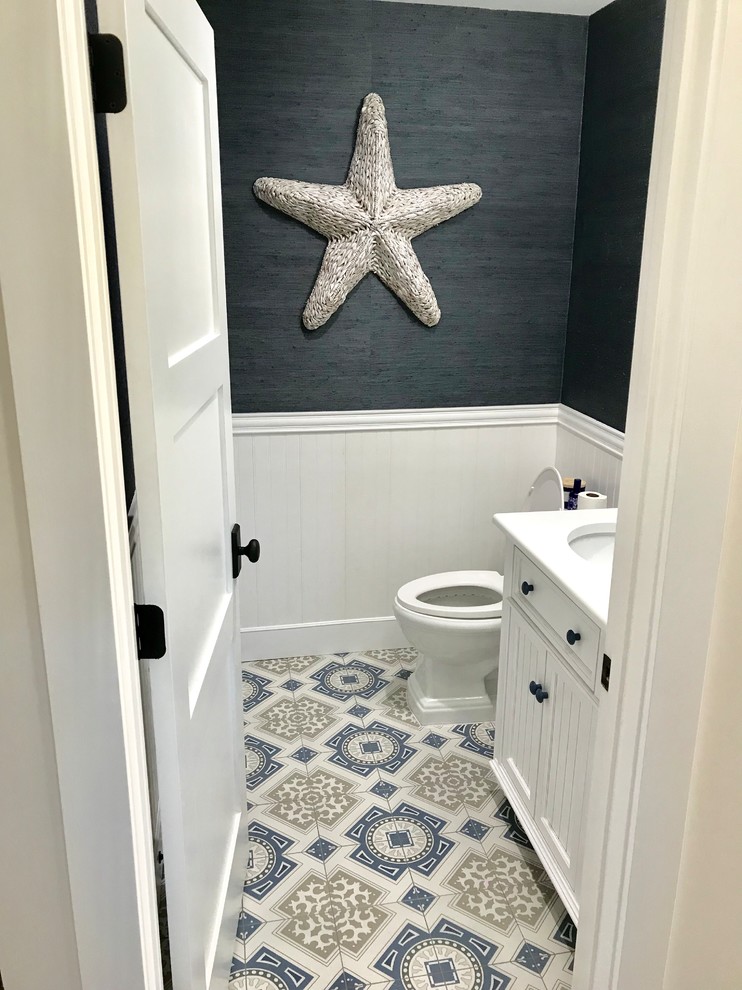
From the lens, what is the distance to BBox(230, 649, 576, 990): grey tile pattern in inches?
70.7

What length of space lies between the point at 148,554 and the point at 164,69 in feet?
2.26

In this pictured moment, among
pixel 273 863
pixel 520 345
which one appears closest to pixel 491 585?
pixel 520 345

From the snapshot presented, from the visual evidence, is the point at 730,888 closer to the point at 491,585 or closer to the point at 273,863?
the point at 273,863

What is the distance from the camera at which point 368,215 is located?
2.68 metres

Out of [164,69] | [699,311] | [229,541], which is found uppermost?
[164,69]

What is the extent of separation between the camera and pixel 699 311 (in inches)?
36.7

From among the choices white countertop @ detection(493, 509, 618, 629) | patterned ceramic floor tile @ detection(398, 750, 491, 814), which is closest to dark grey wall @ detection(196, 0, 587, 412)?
white countertop @ detection(493, 509, 618, 629)

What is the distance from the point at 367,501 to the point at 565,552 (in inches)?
48.4

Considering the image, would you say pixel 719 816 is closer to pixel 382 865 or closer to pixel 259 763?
pixel 382 865

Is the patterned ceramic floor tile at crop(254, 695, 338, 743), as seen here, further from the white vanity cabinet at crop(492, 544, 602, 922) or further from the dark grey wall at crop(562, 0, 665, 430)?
the dark grey wall at crop(562, 0, 665, 430)

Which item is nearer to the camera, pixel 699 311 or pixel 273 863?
pixel 699 311

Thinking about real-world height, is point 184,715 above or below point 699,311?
below

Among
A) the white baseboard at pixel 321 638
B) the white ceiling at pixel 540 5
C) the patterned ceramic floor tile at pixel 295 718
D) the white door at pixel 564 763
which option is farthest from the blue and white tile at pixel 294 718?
the white ceiling at pixel 540 5

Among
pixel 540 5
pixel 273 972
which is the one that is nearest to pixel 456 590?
pixel 273 972
